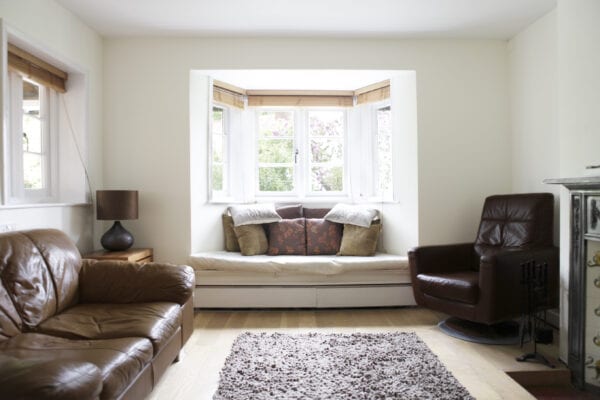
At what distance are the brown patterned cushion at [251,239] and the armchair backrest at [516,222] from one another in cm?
205

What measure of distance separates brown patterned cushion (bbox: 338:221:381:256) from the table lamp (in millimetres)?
2040

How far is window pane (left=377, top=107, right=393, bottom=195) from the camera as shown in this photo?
4336mm

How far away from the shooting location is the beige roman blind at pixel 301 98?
4.56 m

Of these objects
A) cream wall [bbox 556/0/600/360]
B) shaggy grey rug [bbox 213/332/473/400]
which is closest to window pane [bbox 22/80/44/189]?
shaggy grey rug [bbox 213/332/473/400]

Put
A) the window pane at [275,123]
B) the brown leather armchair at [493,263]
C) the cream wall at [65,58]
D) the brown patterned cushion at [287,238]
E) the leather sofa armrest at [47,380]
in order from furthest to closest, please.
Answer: the window pane at [275,123] → the brown patterned cushion at [287,238] → the brown leather armchair at [493,263] → the cream wall at [65,58] → the leather sofa armrest at [47,380]

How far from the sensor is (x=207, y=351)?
2.73 metres

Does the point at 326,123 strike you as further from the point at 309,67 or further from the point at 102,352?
the point at 102,352

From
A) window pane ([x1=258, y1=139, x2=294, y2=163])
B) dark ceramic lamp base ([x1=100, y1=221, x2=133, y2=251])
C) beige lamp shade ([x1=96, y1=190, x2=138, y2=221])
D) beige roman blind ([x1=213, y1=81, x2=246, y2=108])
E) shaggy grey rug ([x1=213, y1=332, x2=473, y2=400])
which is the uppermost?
beige roman blind ([x1=213, y1=81, x2=246, y2=108])

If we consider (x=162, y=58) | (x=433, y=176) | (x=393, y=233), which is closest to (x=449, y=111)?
(x=433, y=176)

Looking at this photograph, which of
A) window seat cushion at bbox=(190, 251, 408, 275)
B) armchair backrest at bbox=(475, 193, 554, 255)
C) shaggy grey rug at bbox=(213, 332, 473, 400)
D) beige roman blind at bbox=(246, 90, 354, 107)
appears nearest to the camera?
shaggy grey rug at bbox=(213, 332, 473, 400)

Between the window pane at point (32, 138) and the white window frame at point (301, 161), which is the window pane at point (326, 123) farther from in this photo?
the window pane at point (32, 138)

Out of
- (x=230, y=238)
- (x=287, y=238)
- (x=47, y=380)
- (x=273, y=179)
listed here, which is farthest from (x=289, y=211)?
(x=47, y=380)

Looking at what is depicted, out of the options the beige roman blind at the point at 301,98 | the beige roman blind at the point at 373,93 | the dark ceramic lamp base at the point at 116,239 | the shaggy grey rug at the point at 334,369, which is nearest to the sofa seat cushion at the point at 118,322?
the shaggy grey rug at the point at 334,369

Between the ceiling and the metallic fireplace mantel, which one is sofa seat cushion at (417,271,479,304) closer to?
the metallic fireplace mantel
